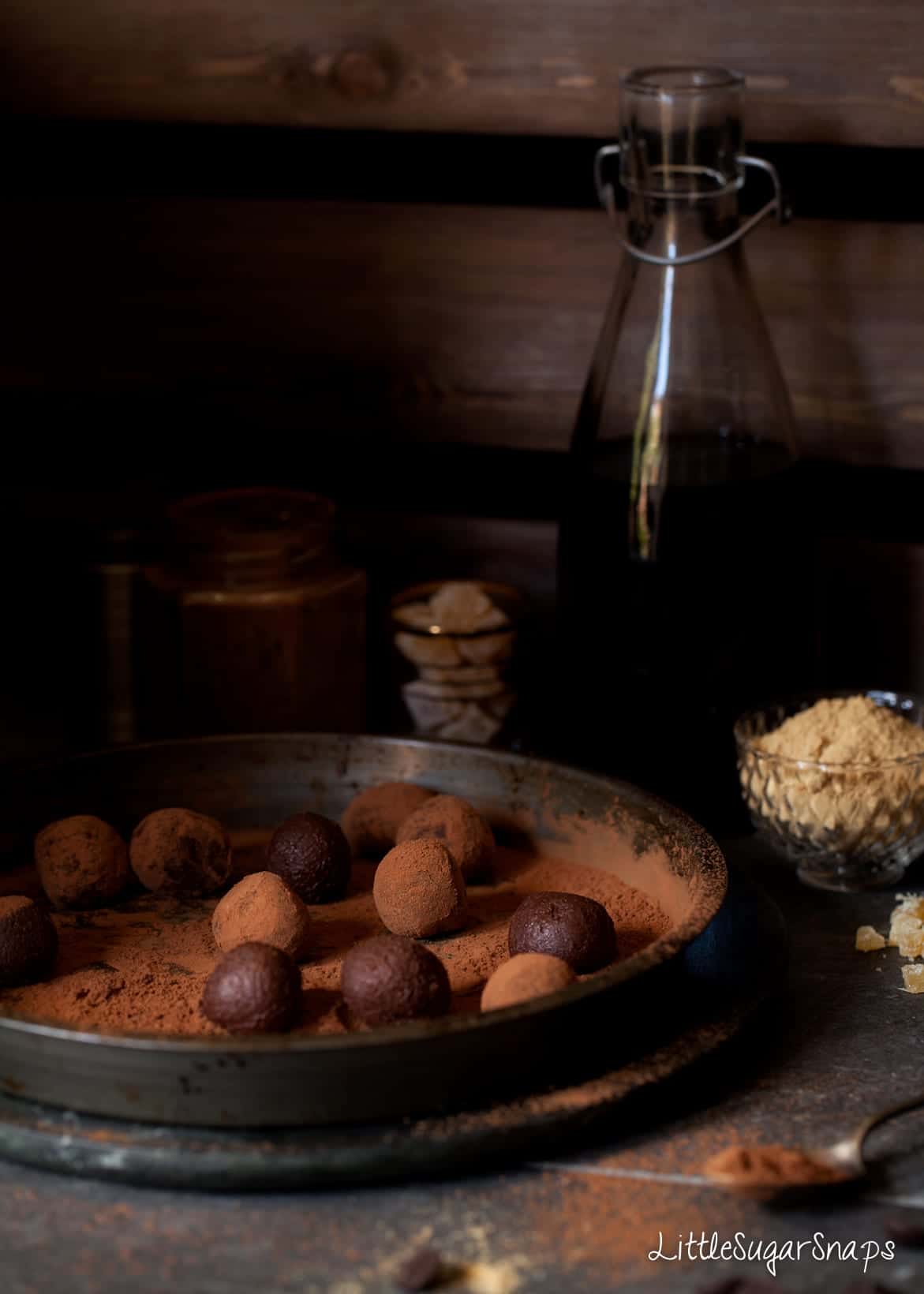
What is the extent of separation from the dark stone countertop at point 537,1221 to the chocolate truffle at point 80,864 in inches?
9.3

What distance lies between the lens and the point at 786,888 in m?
1.11

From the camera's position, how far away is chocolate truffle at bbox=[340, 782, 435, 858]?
1.06m

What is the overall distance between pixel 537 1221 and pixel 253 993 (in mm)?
177

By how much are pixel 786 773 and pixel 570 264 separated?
504 mm

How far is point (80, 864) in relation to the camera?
3.22ft

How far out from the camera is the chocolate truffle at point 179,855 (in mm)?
997

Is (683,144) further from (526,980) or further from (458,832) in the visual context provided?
(526,980)

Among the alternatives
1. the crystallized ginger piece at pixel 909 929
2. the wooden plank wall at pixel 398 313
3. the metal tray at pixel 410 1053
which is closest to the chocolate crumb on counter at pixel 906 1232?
the metal tray at pixel 410 1053

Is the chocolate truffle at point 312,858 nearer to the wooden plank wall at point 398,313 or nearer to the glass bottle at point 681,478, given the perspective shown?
the glass bottle at point 681,478

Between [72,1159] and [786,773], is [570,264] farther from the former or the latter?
[72,1159]

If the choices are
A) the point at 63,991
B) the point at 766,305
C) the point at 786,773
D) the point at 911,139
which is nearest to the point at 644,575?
the point at 786,773

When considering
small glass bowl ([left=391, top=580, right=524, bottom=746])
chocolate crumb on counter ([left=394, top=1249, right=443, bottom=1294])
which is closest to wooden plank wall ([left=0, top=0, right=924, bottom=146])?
small glass bowl ([left=391, top=580, right=524, bottom=746])

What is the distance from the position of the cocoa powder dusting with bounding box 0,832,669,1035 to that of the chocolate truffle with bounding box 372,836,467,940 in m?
0.01

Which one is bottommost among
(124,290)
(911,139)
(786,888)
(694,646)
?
(786,888)
